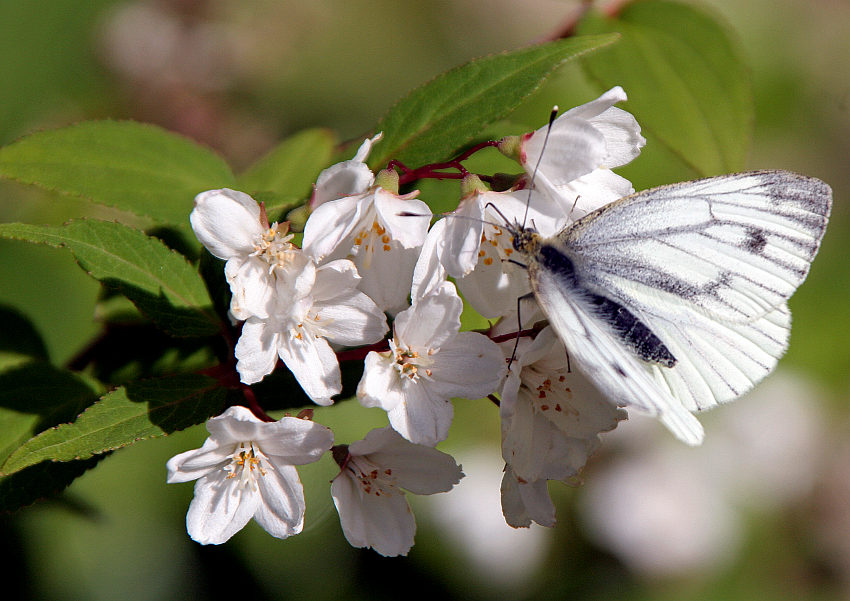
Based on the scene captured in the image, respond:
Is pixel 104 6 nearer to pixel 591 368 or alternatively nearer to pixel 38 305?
pixel 38 305

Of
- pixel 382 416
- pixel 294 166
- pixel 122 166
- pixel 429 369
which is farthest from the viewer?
pixel 382 416

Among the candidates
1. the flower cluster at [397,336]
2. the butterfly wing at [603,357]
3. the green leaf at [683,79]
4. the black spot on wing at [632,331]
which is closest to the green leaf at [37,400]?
the flower cluster at [397,336]

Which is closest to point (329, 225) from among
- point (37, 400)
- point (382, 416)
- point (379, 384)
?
point (379, 384)

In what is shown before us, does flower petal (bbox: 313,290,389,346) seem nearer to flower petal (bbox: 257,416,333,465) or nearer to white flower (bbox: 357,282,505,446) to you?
white flower (bbox: 357,282,505,446)

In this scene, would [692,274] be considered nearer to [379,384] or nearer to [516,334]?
[516,334]

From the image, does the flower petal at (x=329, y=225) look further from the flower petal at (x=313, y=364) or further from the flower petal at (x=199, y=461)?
the flower petal at (x=199, y=461)

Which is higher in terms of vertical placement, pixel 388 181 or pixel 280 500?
pixel 388 181

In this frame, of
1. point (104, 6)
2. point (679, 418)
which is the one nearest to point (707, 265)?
point (679, 418)
